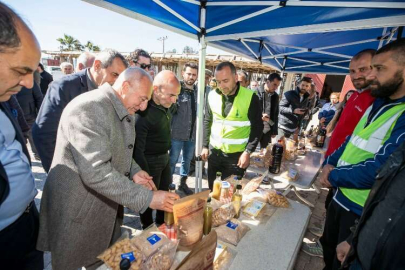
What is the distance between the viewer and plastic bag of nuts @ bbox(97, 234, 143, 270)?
3.01 ft

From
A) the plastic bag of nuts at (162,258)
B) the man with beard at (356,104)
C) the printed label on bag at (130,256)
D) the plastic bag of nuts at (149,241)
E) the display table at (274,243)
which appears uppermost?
the man with beard at (356,104)

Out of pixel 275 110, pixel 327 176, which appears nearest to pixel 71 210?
pixel 327 176

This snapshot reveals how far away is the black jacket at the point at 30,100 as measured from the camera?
3509 millimetres

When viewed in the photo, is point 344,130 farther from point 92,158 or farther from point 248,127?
point 92,158

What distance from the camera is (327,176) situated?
5.55 ft

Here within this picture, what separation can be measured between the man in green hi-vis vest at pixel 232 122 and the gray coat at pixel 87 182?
4.48 ft

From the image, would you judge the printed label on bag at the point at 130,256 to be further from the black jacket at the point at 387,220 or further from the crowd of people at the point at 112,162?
the black jacket at the point at 387,220

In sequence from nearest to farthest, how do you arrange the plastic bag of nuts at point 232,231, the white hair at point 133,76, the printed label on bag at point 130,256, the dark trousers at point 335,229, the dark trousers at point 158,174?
the printed label on bag at point 130,256 → the plastic bag of nuts at point 232,231 → the white hair at point 133,76 → the dark trousers at point 335,229 → the dark trousers at point 158,174

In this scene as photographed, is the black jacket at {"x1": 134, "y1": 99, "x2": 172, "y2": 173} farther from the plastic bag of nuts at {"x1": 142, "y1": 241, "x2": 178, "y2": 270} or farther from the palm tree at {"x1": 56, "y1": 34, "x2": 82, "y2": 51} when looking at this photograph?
the palm tree at {"x1": 56, "y1": 34, "x2": 82, "y2": 51}

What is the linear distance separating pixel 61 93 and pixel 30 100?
7.89 ft

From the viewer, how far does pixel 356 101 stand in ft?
6.67

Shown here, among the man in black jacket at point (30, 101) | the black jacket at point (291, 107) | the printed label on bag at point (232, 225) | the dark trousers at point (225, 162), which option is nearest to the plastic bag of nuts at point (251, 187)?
the printed label on bag at point (232, 225)

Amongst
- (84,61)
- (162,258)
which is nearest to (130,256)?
(162,258)

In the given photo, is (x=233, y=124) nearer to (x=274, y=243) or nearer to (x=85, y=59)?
(x=274, y=243)
